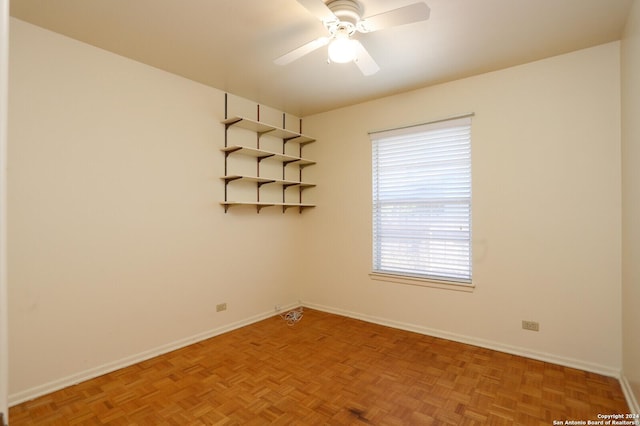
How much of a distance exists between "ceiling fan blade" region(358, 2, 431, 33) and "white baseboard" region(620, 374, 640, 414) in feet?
8.89

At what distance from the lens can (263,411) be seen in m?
2.17

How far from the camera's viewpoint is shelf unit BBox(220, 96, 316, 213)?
11.8 feet

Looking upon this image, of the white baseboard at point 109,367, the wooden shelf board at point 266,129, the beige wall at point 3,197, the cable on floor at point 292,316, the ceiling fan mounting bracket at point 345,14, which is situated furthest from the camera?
the cable on floor at point 292,316

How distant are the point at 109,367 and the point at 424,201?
334 centimetres

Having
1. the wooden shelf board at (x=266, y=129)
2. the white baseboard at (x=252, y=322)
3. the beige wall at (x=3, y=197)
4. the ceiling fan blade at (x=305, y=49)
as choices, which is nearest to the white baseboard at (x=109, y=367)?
the white baseboard at (x=252, y=322)

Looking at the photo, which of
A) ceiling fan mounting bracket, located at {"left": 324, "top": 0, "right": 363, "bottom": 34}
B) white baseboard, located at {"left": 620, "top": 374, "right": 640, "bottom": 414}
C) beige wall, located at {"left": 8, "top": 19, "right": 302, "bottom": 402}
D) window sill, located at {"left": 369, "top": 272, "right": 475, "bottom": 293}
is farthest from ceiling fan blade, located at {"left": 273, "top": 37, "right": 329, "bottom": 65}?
white baseboard, located at {"left": 620, "top": 374, "right": 640, "bottom": 414}

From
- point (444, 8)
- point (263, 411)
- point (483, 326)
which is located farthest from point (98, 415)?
point (444, 8)

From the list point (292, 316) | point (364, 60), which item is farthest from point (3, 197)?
point (292, 316)

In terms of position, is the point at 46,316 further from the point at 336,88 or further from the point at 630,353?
the point at 630,353

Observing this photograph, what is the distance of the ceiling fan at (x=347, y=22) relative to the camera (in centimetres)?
182

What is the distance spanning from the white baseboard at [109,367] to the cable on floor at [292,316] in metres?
0.48

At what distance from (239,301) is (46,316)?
179 cm

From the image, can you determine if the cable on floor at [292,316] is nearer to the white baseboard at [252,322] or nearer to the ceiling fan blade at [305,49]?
the white baseboard at [252,322]

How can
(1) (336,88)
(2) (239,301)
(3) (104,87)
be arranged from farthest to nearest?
(2) (239,301), (1) (336,88), (3) (104,87)
